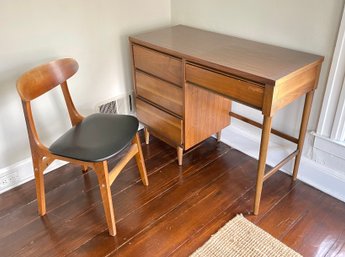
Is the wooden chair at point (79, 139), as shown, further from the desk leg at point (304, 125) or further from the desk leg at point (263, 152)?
the desk leg at point (304, 125)

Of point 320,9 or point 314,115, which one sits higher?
point 320,9

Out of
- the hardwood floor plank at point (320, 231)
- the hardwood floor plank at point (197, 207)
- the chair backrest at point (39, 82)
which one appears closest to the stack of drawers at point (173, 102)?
the hardwood floor plank at point (197, 207)

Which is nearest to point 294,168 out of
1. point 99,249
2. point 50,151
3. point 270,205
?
point 270,205

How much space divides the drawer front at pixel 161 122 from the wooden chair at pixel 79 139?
0.96 ft

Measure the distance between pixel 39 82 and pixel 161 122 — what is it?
76 centimetres

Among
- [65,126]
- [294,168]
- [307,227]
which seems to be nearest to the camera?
[307,227]

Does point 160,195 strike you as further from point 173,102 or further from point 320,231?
point 320,231

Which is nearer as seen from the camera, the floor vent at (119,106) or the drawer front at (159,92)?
the drawer front at (159,92)

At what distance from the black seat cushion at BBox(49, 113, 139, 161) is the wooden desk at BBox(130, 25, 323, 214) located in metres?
0.33

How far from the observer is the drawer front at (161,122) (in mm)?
1894

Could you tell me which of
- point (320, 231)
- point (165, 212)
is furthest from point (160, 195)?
point (320, 231)

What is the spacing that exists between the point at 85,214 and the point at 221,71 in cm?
101

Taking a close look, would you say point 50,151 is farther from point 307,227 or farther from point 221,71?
point 307,227

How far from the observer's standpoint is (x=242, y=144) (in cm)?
212
